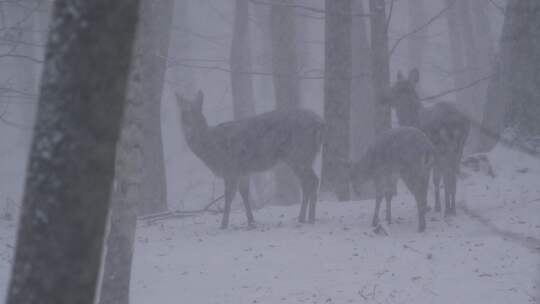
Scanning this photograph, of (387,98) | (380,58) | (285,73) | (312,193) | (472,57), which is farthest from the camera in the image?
(472,57)

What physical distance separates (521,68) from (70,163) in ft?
29.3

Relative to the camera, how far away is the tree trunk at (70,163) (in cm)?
232

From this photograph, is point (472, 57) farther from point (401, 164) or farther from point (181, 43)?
point (401, 164)

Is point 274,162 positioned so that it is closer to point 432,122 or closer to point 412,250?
point 432,122

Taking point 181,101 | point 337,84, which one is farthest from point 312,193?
point 181,101

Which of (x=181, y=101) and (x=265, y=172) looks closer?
(x=181, y=101)

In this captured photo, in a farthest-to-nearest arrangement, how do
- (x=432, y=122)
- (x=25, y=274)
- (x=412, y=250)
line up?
(x=432, y=122) < (x=412, y=250) < (x=25, y=274)

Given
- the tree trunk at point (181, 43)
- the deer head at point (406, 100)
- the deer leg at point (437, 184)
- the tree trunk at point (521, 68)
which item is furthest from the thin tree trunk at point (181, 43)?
the deer leg at point (437, 184)

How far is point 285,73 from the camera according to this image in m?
15.5

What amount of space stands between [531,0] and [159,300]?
23.5ft

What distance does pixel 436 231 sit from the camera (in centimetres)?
807

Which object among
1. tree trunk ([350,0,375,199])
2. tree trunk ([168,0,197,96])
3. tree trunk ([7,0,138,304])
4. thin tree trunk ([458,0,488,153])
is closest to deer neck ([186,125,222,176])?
tree trunk ([7,0,138,304])

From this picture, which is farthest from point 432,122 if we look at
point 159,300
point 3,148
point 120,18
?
point 3,148

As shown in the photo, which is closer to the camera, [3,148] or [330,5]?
[330,5]
